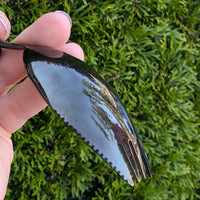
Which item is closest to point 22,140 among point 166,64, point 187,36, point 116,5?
point 116,5

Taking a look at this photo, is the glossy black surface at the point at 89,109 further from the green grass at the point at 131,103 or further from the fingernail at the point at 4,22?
the green grass at the point at 131,103

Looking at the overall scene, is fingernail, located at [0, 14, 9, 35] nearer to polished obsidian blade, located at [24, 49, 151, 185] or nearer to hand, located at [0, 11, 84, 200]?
hand, located at [0, 11, 84, 200]

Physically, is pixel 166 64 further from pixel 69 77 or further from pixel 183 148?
pixel 69 77

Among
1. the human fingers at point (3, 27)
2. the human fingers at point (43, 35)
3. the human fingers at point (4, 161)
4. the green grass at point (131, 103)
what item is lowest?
the green grass at point (131, 103)

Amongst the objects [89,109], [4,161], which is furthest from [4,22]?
[4,161]

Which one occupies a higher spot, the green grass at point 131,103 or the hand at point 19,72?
the hand at point 19,72

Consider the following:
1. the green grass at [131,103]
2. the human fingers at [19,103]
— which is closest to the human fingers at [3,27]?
the human fingers at [19,103]
